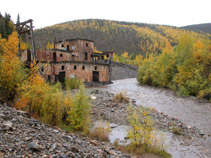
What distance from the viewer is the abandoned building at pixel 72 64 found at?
90.4 ft

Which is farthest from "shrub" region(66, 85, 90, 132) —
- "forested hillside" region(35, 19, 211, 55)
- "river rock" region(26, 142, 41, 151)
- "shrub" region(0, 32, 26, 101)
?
"forested hillside" region(35, 19, 211, 55)

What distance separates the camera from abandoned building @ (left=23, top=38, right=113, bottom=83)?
27.5m

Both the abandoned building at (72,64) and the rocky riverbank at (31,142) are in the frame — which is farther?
the abandoned building at (72,64)

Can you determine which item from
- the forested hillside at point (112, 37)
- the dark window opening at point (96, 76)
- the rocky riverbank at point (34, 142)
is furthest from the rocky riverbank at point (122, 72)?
the forested hillside at point (112, 37)

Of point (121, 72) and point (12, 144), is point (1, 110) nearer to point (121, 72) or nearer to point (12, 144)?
point (12, 144)

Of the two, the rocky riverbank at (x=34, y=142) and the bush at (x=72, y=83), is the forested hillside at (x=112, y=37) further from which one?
the rocky riverbank at (x=34, y=142)

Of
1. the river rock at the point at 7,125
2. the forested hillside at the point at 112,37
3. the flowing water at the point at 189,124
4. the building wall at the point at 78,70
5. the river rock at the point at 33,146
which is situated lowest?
the flowing water at the point at 189,124

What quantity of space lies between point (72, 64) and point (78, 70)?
1469 mm

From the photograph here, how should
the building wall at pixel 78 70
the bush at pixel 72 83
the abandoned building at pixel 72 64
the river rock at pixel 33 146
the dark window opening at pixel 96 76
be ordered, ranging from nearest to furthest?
1. the river rock at pixel 33 146
2. the bush at pixel 72 83
3. the abandoned building at pixel 72 64
4. the building wall at pixel 78 70
5. the dark window opening at pixel 96 76

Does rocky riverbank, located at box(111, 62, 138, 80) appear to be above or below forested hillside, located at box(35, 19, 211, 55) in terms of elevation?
below

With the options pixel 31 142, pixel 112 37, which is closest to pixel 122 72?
pixel 31 142

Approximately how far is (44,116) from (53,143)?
123 inches

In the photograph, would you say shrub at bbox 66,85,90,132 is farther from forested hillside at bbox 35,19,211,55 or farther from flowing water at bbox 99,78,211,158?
forested hillside at bbox 35,19,211,55

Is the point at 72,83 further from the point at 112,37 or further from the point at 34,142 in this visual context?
the point at 112,37
